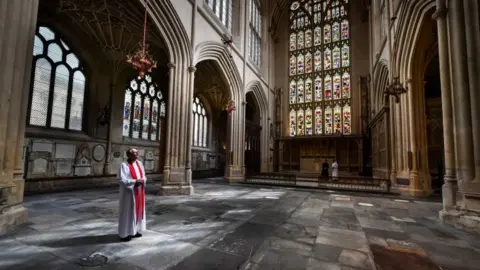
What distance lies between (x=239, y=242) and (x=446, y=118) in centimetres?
562

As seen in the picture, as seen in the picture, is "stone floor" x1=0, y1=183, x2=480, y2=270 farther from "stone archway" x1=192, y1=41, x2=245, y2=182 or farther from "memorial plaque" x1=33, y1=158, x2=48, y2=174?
"stone archway" x1=192, y1=41, x2=245, y2=182

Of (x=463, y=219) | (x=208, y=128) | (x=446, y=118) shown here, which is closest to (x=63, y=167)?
(x=208, y=128)

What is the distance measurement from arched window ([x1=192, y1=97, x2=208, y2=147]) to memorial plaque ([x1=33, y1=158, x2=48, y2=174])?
30.7ft

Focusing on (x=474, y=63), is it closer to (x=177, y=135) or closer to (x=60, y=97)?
(x=177, y=135)

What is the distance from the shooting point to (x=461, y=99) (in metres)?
4.68

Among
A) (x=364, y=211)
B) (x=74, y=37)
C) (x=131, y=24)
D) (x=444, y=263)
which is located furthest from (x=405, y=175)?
(x=74, y=37)

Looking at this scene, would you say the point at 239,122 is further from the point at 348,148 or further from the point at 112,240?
the point at 112,240

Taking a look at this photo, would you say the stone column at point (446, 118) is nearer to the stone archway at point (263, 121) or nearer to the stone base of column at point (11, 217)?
the stone base of column at point (11, 217)

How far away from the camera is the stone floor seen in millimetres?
2633

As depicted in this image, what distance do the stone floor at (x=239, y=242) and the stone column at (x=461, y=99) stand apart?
1.35 metres

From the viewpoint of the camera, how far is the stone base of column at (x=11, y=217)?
3.59 metres

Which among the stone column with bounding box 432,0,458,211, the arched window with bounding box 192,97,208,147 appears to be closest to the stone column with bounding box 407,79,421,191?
the stone column with bounding box 432,0,458,211

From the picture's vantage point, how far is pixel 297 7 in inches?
881

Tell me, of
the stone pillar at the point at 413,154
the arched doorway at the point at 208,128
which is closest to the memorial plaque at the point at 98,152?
the arched doorway at the point at 208,128
